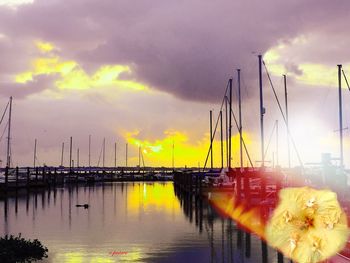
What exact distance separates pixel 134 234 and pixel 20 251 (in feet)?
42.1

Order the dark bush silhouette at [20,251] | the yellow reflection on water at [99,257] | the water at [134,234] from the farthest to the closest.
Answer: the water at [134,234]
the yellow reflection on water at [99,257]
the dark bush silhouette at [20,251]

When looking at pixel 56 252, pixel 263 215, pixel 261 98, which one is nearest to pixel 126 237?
pixel 56 252

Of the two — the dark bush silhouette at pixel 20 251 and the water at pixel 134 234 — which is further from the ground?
the dark bush silhouette at pixel 20 251

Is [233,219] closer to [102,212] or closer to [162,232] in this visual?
[162,232]

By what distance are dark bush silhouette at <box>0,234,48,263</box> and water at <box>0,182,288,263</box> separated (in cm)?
76

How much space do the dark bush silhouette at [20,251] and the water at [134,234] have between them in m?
0.76

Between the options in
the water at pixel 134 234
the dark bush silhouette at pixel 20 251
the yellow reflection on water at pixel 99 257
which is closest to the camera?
the dark bush silhouette at pixel 20 251
